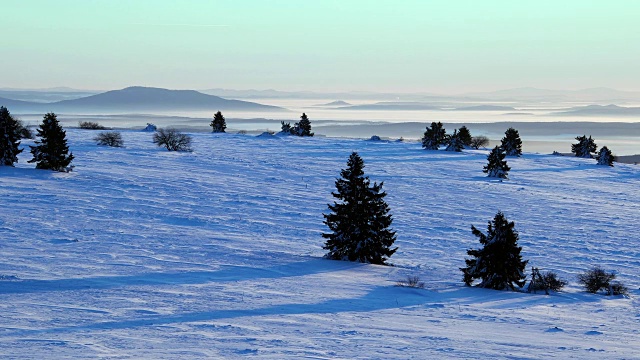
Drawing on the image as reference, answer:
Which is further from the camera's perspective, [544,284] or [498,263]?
[498,263]

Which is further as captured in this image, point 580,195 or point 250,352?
point 580,195

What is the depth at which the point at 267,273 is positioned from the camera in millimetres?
16328

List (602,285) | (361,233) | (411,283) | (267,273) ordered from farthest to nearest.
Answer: (361,233) → (602,285) → (267,273) → (411,283)

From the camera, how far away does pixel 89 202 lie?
82.6 ft

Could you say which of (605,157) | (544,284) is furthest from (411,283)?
(605,157)

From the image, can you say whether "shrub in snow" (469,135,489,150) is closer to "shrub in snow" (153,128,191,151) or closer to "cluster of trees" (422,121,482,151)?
"cluster of trees" (422,121,482,151)

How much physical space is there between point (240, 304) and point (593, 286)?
9.44 meters

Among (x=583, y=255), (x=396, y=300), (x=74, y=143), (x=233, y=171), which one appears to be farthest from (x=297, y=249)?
(x=74, y=143)

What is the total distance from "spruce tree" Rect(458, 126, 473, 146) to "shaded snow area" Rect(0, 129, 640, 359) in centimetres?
2963

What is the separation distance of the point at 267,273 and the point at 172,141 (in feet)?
123

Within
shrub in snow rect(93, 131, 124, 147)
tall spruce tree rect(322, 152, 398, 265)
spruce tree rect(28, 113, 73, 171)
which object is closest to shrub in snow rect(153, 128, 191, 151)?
shrub in snow rect(93, 131, 124, 147)

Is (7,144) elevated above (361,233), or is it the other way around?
(7,144)

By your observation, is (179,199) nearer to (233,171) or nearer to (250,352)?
(233,171)

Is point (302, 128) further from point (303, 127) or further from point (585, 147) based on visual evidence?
point (585, 147)
